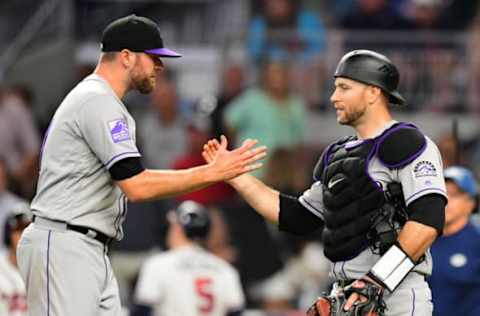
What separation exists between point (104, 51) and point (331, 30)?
25.7 feet

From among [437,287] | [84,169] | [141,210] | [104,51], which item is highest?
[104,51]

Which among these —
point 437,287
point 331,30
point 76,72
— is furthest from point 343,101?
point 76,72

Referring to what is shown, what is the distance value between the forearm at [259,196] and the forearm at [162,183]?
56cm

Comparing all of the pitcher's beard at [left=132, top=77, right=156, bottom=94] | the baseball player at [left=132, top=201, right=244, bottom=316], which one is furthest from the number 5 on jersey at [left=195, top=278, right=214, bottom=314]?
the pitcher's beard at [left=132, top=77, right=156, bottom=94]

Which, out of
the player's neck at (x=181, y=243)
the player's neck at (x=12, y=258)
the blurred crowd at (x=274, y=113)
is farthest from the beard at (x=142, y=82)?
the blurred crowd at (x=274, y=113)

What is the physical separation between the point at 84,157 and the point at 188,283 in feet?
12.3

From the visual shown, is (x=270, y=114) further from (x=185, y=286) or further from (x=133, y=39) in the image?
(x=133, y=39)

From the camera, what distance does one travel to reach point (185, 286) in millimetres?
11562

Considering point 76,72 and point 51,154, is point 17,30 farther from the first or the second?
point 51,154

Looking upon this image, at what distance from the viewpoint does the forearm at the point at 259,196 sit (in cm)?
848

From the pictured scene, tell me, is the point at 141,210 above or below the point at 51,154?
below

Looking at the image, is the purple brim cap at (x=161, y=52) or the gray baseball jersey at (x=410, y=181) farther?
the purple brim cap at (x=161, y=52)

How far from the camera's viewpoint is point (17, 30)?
17.3m

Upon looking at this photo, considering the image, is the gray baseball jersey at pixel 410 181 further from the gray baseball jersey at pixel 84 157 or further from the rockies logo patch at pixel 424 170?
the gray baseball jersey at pixel 84 157
